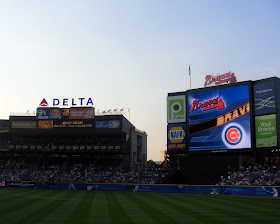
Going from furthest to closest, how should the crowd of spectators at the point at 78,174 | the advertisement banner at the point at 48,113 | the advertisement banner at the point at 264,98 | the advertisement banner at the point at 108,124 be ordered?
the advertisement banner at the point at 48,113 < the advertisement banner at the point at 108,124 < the crowd of spectators at the point at 78,174 < the advertisement banner at the point at 264,98

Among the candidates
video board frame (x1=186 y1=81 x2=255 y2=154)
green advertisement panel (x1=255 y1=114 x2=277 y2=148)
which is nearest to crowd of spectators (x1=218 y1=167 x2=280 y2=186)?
video board frame (x1=186 y1=81 x2=255 y2=154)

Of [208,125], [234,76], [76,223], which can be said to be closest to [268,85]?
[234,76]

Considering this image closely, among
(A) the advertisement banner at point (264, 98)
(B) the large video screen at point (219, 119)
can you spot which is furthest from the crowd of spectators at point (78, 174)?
(A) the advertisement banner at point (264, 98)

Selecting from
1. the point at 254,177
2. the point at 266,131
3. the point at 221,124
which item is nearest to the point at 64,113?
the point at 221,124

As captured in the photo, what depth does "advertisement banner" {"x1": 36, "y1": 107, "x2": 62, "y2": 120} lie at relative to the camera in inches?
2790

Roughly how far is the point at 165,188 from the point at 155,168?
16481mm

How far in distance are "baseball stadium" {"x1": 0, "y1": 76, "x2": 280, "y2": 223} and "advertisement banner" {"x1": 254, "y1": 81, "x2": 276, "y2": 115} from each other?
0.14 meters

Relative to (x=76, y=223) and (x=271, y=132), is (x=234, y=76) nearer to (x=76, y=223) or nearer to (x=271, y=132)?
(x=271, y=132)

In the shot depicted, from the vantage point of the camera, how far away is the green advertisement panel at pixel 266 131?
152ft

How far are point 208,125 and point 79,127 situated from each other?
29154 mm

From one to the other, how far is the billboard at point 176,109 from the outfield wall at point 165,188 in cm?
1414

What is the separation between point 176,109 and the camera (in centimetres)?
5778

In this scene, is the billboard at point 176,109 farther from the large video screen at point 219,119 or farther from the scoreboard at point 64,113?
the scoreboard at point 64,113

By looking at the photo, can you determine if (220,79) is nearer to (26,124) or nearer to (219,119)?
(219,119)
